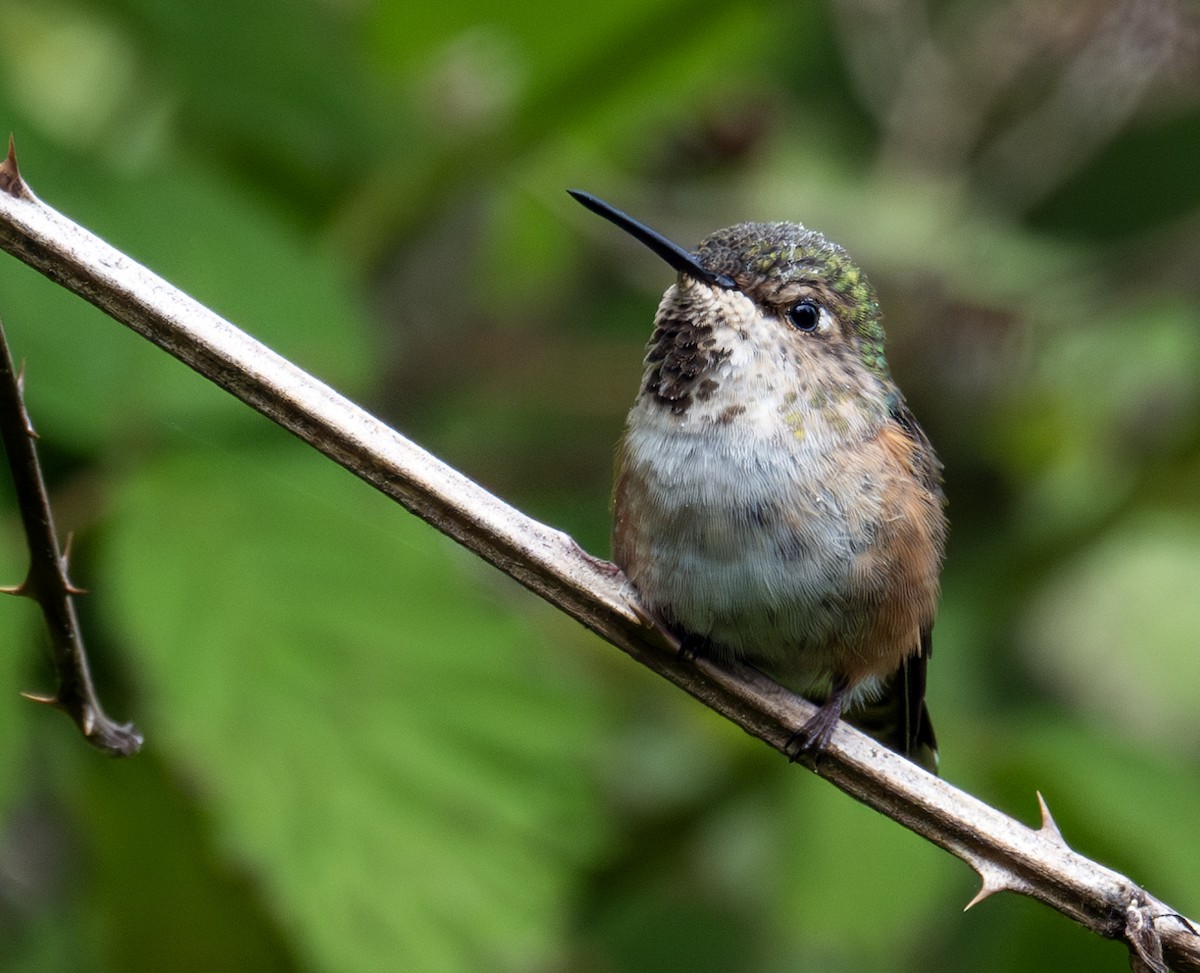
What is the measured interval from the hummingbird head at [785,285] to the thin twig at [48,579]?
1.48 metres

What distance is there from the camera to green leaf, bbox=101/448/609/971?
3.35 meters

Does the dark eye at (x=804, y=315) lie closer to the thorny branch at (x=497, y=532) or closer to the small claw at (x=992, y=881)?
the thorny branch at (x=497, y=532)

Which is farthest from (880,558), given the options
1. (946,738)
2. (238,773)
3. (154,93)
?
(154,93)

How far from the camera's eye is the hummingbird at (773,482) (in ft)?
10.3

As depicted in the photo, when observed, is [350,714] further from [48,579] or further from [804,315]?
[48,579]

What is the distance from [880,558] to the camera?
10.7ft

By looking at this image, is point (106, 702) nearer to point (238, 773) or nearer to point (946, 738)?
point (238, 773)

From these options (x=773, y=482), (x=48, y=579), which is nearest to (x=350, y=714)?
(x=773, y=482)

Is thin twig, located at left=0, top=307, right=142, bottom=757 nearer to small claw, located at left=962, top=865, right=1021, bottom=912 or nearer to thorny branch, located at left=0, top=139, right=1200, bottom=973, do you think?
thorny branch, located at left=0, top=139, right=1200, bottom=973

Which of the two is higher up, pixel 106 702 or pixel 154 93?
pixel 154 93

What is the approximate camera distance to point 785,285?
11.1 feet

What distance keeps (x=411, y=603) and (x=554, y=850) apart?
680mm

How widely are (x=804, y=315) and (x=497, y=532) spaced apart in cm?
131

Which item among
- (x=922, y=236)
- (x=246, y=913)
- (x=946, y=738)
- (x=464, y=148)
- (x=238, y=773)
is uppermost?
(x=922, y=236)
